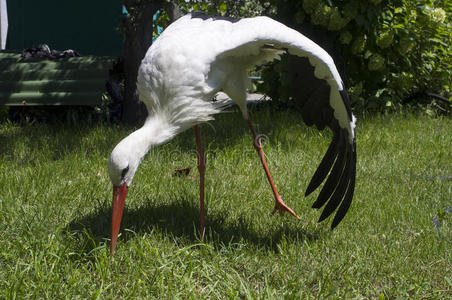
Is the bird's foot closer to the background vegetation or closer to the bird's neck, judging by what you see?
the bird's neck

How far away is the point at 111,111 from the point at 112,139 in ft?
4.84

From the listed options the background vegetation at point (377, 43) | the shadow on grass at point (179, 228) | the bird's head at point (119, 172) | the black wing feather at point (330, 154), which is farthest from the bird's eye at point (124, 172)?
the background vegetation at point (377, 43)

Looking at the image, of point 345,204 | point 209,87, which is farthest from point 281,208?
point 209,87

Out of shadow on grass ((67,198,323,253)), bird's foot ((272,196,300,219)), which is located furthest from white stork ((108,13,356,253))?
bird's foot ((272,196,300,219))

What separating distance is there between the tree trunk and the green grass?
116 centimetres

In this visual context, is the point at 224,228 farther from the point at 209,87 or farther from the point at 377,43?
the point at 377,43

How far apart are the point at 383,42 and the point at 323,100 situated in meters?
2.99

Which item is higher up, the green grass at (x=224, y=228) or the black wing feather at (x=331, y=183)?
the black wing feather at (x=331, y=183)

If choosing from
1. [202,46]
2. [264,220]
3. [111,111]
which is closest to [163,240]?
[264,220]

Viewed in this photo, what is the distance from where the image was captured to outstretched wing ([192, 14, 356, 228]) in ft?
8.15

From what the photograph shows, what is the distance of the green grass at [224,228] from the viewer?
217cm

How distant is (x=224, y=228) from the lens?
2834 millimetres

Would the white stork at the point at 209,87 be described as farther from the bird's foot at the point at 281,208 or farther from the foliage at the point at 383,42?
the foliage at the point at 383,42

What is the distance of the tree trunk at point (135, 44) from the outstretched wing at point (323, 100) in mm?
2703
